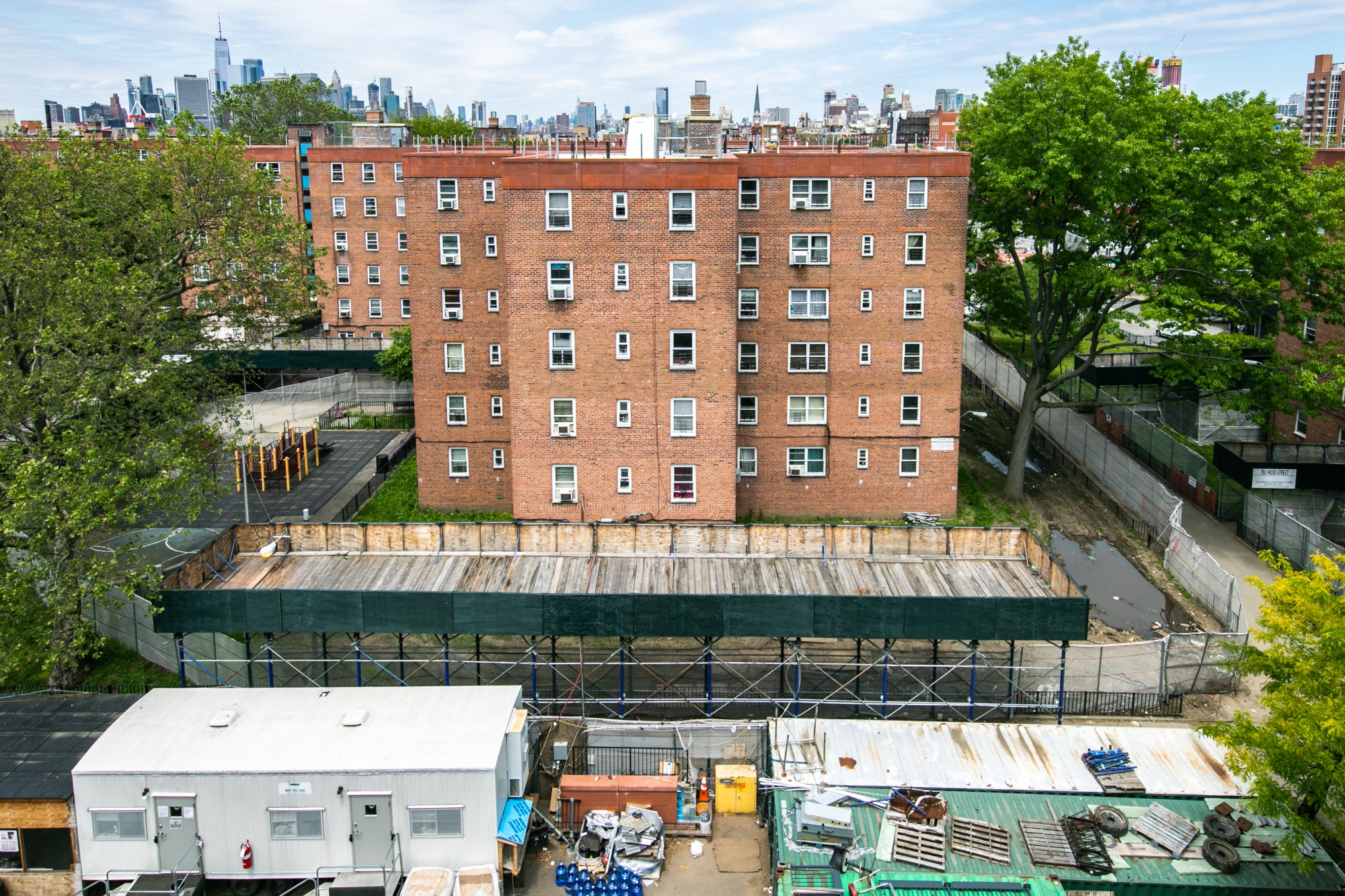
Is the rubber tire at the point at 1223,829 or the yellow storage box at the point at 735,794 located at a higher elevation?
the rubber tire at the point at 1223,829

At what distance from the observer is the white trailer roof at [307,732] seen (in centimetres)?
2289

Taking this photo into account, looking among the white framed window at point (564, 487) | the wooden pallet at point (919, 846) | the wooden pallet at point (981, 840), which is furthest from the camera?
the white framed window at point (564, 487)

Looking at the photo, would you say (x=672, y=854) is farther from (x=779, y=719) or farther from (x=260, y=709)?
(x=260, y=709)

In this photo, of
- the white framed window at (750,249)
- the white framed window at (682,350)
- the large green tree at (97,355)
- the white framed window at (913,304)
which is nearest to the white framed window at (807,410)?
the white framed window at (913,304)

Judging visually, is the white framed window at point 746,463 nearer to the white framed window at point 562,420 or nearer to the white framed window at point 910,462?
the white framed window at point 910,462

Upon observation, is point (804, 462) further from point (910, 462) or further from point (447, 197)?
point (447, 197)

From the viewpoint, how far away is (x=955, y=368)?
138 ft

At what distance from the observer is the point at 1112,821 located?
74.7 ft

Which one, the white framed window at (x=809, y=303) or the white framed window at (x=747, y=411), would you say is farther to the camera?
the white framed window at (x=747, y=411)

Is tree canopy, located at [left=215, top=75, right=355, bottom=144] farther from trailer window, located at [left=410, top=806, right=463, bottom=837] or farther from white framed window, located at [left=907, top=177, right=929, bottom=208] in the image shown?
trailer window, located at [left=410, top=806, right=463, bottom=837]

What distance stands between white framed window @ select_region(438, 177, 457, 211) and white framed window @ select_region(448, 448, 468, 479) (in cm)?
1011

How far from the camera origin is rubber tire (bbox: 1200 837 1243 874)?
21.6 metres

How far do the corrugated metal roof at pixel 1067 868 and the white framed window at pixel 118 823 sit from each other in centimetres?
1391

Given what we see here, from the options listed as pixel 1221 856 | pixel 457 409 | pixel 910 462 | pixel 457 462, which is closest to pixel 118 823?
pixel 457 462
